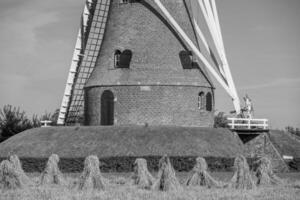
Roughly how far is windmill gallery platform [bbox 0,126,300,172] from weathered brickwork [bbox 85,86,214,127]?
5.88 ft

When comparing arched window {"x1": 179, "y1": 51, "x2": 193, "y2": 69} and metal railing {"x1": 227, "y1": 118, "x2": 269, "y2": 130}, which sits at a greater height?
arched window {"x1": 179, "y1": 51, "x2": 193, "y2": 69}

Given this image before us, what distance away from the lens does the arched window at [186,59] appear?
41938mm

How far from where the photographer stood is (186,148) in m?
36.5

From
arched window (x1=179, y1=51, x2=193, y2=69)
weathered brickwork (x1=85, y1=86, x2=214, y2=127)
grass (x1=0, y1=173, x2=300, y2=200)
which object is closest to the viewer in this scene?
grass (x1=0, y1=173, x2=300, y2=200)

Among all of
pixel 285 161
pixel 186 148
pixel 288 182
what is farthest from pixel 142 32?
pixel 288 182

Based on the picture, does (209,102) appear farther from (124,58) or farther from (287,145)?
(124,58)

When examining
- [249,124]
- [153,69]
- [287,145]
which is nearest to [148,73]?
[153,69]

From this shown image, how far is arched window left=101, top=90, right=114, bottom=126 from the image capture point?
136 ft

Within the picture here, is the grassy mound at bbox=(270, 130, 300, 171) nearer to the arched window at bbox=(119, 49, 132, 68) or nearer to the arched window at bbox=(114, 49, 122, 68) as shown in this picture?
the arched window at bbox=(119, 49, 132, 68)

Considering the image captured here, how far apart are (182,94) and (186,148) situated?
17.5 ft

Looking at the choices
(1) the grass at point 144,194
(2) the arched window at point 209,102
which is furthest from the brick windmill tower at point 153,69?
(1) the grass at point 144,194

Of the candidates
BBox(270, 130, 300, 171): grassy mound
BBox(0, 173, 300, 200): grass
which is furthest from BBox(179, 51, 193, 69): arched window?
BBox(0, 173, 300, 200): grass

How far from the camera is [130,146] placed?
3647 cm

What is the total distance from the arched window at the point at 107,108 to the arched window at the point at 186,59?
4.92 meters
